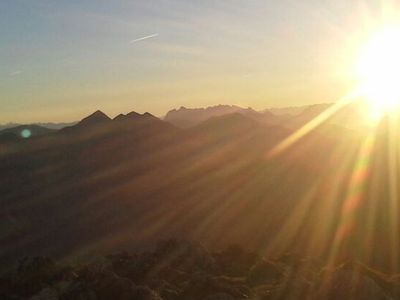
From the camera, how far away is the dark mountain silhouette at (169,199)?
421 feet

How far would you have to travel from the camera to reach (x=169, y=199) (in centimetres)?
15725

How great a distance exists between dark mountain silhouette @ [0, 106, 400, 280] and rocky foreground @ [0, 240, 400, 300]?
51.1 metres

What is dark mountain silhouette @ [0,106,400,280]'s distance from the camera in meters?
128

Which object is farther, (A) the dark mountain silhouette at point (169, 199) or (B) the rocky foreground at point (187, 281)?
(A) the dark mountain silhouette at point (169, 199)

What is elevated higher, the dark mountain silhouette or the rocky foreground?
the rocky foreground

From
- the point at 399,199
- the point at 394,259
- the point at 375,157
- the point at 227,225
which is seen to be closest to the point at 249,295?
the point at 394,259

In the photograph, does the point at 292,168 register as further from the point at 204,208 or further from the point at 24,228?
the point at 24,228

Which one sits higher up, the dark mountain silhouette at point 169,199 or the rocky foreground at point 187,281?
the rocky foreground at point 187,281

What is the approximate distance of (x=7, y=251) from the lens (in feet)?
414

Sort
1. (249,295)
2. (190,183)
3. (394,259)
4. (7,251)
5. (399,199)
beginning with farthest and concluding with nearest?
(190,183) < (399,199) < (7,251) < (394,259) < (249,295)

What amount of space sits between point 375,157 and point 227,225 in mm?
82300

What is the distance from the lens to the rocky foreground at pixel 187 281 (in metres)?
43.2

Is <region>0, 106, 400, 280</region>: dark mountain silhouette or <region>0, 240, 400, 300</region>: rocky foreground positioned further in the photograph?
<region>0, 106, 400, 280</region>: dark mountain silhouette

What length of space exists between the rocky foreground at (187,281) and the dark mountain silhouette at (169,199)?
2011 inches
